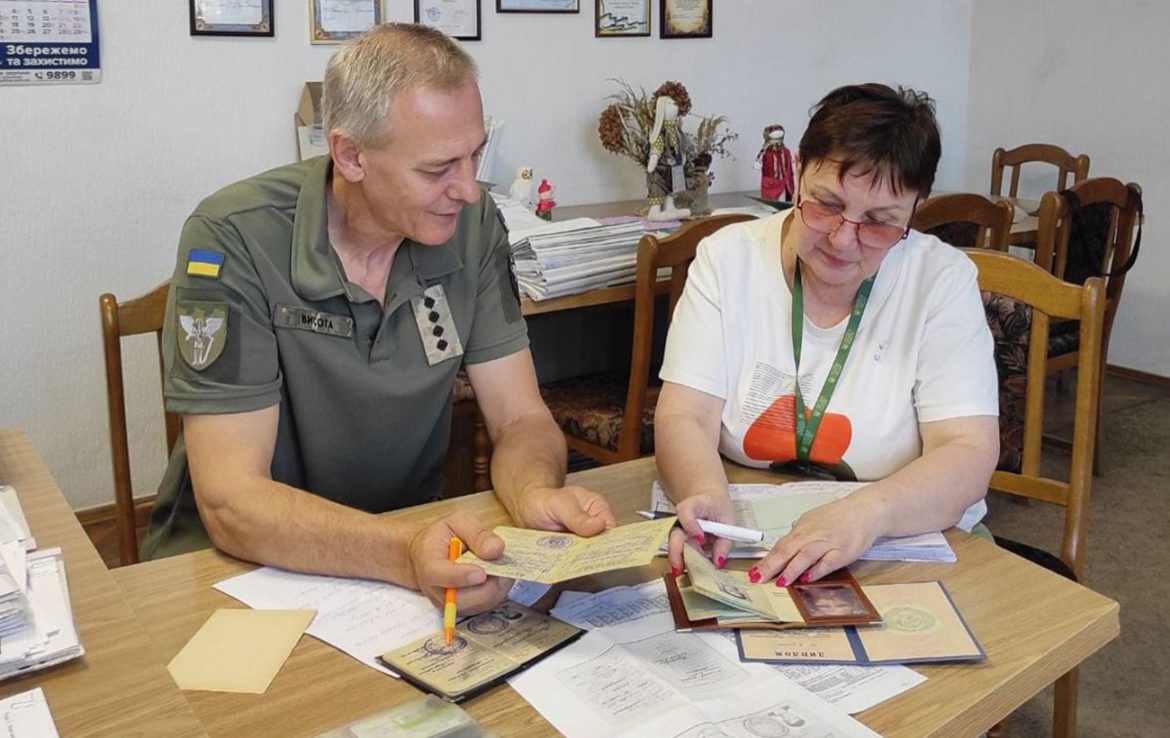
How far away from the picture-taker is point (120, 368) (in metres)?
1.78

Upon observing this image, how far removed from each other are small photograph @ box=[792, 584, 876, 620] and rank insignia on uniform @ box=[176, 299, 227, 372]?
77 centimetres

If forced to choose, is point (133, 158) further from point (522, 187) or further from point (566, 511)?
point (566, 511)

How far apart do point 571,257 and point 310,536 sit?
1.48m

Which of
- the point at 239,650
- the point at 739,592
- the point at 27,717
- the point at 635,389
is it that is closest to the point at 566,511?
the point at 739,592

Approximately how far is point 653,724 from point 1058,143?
13.6ft

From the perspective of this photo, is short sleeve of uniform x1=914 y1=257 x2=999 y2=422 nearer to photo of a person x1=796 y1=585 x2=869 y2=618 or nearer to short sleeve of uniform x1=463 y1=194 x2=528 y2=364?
photo of a person x1=796 y1=585 x2=869 y2=618

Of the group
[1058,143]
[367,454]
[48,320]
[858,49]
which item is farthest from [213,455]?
[1058,143]

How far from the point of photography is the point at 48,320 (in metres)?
2.68

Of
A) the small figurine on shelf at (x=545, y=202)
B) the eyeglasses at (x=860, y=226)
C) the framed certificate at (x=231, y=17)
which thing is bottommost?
the small figurine on shelf at (x=545, y=202)

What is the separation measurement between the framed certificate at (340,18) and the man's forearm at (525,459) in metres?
1.63

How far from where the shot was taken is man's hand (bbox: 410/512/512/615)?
1.11m

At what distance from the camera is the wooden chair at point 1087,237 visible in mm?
3098

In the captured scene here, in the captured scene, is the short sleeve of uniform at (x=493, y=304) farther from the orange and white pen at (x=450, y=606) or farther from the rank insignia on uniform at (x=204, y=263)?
the orange and white pen at (x=450, y=606)

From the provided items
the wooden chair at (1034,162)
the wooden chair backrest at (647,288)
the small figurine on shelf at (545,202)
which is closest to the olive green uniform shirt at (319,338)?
the wooden chair backrest at (647,288)
